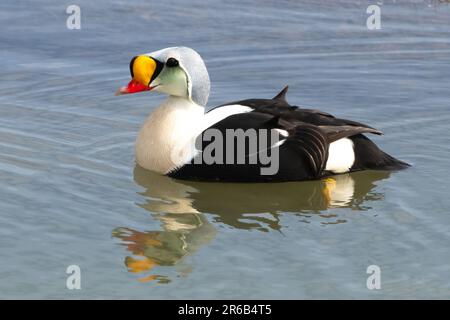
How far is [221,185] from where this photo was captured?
8.54 meters

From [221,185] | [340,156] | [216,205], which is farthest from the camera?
[340,156]

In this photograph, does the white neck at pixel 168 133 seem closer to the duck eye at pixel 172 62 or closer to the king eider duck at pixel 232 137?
the king eider duck at pixel 232 137

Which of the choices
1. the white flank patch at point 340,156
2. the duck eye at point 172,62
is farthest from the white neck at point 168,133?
the white flank patch at point 340,156

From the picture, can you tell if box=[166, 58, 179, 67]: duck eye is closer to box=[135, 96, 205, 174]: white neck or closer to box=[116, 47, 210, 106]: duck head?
box=[116, 47, 210, 106]: duck head

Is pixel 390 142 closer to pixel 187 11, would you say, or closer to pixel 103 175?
pixel 103 175

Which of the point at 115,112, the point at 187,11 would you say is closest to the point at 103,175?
the point at 115,112

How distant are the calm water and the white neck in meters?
0.14

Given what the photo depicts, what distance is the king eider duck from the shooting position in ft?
27.5

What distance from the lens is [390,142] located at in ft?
31.0

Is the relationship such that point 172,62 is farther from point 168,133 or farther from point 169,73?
point 168,133

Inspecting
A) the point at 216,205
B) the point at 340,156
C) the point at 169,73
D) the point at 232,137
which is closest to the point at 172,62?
the point at 169,73

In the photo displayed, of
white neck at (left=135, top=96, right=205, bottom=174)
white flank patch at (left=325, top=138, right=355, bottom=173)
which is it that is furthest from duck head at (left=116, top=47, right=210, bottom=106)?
white flank patch at (left=325, top=138, right=355, bottom=173)

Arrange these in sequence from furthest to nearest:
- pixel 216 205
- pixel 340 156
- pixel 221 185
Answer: pixel 340 156
pixel 221 185
pixel 216 205

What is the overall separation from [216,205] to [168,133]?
74 centimetres
